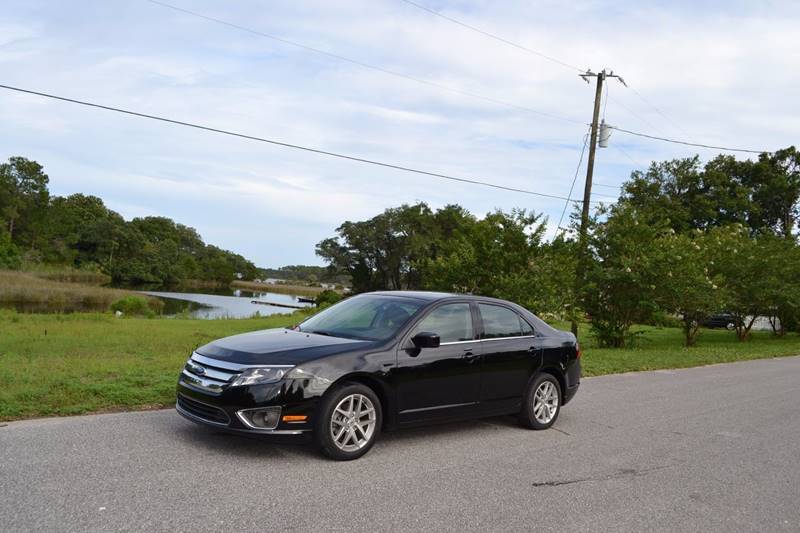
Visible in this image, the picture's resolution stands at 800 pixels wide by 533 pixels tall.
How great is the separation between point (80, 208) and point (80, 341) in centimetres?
10029

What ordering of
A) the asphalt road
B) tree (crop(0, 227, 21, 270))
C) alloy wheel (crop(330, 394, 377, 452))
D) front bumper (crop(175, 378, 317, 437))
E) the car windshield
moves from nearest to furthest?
the asphalt road → front bumper (crop(175, 378, 317, 437)) → alloy wheel (crop(330, 394, 377, 452)) → the car windshield → tree (crop(0, 227, 21, 270))

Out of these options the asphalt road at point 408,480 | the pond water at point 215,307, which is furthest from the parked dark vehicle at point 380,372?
the pond water at point 215,307

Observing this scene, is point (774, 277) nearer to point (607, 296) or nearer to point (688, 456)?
point (607, 296)

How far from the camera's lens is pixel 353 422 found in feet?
19.2

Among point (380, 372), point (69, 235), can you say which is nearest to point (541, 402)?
point (380, 372)

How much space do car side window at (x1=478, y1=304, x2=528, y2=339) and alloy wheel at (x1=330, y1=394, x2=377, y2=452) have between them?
5.92 ft

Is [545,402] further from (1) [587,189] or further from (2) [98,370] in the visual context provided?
(1) [587,189]

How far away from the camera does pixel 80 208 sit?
107m

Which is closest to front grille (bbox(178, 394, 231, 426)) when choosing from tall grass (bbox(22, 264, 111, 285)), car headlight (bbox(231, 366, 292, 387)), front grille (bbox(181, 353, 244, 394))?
front grille (bbox(181, 353, 244, 394))

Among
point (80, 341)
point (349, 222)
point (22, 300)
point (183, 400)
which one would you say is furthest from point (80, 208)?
point (183, 400)

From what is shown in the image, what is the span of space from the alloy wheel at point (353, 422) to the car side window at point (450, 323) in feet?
3.15

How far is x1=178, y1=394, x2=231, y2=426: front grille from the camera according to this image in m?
5.58

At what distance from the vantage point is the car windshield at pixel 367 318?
6.56 m

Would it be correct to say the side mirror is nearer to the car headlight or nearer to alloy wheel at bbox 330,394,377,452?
alloy wheel at bbox 330,394,377,452
